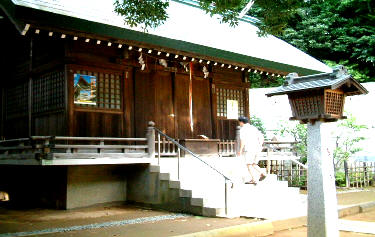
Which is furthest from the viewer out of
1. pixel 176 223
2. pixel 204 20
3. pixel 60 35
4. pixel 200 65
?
pixel 204 20

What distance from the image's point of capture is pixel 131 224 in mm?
8336

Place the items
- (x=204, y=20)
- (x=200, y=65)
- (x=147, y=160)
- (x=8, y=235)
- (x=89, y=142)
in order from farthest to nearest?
1. (x=204, y=20)
2. (x=200, y=65)
3. (x=89, y=142)
4. (x=147, y=160)
5. (x=8, y=235)

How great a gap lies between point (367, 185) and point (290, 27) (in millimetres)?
14536

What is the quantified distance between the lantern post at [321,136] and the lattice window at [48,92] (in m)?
6.59

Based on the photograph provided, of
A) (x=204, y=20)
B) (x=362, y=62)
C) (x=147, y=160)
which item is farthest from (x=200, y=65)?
(x=362, y=62)

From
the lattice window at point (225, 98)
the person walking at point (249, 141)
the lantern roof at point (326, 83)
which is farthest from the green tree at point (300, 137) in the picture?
the lantern roof at point (326, 83)

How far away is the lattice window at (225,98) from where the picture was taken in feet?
47.1

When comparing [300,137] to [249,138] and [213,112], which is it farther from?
[249,138]

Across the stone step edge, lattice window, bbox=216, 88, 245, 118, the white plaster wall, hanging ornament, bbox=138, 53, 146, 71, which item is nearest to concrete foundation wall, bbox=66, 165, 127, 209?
hanging ornament, bbox=138, 53, 146, 71

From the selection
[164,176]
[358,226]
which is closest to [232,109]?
[164,176]

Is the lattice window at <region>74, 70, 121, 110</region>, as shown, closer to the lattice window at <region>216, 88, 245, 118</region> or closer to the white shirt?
the white shirt

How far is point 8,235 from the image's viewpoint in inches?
287

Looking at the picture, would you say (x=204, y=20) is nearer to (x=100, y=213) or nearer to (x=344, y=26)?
(x=100, y=213)

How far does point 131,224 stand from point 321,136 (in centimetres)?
433
